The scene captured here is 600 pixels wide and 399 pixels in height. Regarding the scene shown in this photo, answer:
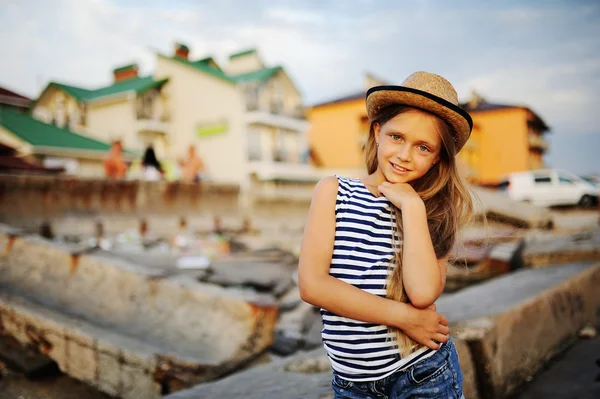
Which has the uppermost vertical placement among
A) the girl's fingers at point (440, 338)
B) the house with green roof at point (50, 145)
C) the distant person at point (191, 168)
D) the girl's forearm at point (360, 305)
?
the house with green roof at point (50, 145)

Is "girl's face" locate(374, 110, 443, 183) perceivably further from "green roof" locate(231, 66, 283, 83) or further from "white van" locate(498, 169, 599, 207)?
"green roof" locate(231, 66, 283, 83)

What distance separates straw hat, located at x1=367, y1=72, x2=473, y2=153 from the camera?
130cm

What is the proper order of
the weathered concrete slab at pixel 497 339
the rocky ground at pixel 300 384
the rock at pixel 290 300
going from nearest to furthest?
the weathered concrete slab at pixel 497 339, the rocky ground at pixel 300 384, the rock at pixel 290 300

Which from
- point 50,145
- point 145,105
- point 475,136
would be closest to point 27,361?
point 50,145

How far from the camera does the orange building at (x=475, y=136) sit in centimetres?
3475

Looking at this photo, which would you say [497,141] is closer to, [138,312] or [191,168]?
[191,168]

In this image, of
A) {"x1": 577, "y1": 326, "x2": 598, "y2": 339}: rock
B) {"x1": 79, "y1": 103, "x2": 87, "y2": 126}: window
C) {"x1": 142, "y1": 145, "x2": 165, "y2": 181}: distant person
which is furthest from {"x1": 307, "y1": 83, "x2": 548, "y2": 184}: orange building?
{"x1": 577, "y1": 326, "x2": 598, "y2": 339}: rock

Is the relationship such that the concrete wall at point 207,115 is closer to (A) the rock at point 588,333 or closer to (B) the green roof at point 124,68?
(B) the green roof at point 124,68

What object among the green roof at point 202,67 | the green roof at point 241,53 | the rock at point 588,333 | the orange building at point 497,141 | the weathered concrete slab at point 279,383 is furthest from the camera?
the orange building at point 497,141

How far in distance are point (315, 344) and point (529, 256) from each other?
2.79 m

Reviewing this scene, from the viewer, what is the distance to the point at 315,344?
3889 mm

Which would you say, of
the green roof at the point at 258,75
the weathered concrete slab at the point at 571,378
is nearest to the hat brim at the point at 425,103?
the weathered concrete slab at the point at 571,378

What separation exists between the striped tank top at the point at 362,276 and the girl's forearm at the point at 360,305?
0.12ft

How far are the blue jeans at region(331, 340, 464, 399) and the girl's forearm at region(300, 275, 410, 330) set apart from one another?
0.50 feet
